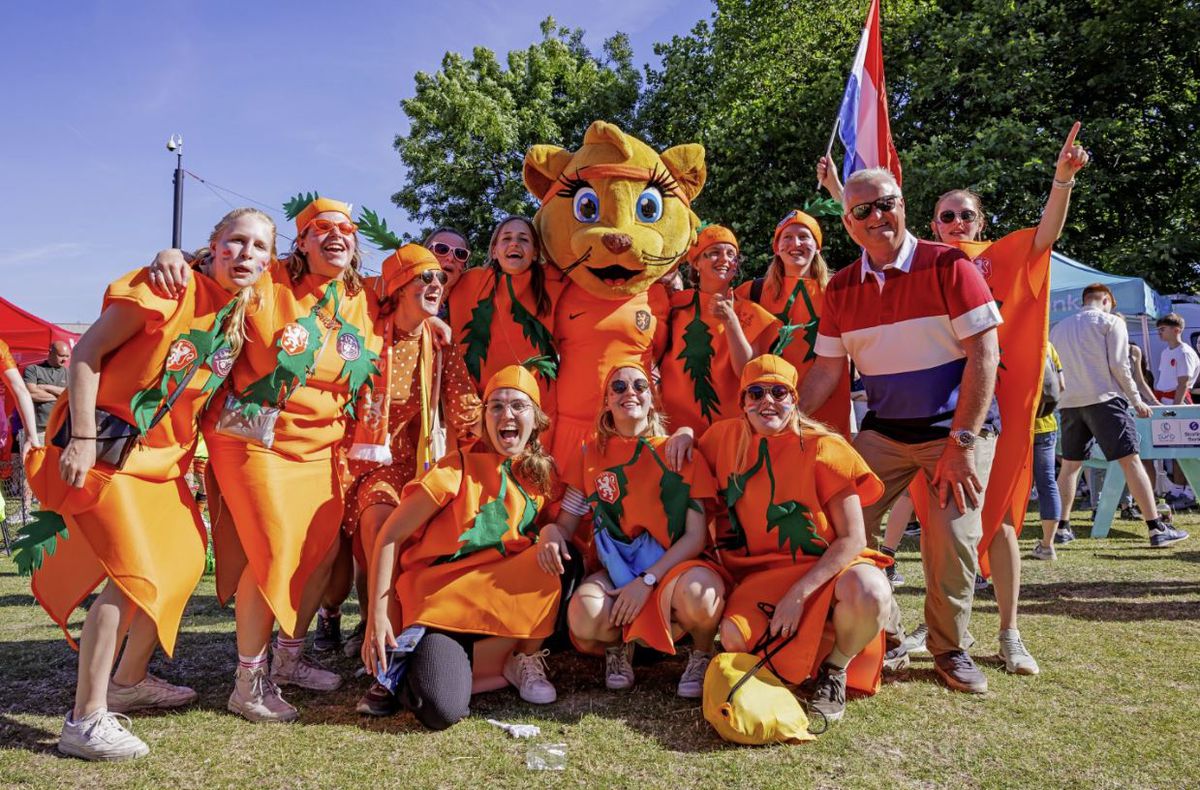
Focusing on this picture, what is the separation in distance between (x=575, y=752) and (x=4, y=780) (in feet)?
5.80

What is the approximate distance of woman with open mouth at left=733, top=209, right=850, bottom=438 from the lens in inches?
155

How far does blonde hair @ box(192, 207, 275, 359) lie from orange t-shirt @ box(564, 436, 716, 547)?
146cm

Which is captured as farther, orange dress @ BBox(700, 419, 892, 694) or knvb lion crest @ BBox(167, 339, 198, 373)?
orange dress @ BBox(700, 419, 892, 694)

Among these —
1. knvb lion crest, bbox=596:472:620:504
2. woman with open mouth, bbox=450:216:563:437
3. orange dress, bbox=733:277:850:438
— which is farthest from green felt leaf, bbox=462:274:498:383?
orange dress, bbox=733:277:850:438

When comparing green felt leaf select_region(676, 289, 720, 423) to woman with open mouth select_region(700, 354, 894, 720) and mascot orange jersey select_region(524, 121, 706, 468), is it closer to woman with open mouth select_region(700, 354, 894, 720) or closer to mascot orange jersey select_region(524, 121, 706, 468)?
mascot orange jersey select_region(524, 121, 706, 468)

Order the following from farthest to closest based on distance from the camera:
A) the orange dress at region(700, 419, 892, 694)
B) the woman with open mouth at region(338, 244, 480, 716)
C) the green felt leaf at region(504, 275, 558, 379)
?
the green felt leaf at region(504, 275, 558, 379)
the woman with open mouth at region(338, 244, 480, 716)
the orange dress at region(700, 419, 892, 694)

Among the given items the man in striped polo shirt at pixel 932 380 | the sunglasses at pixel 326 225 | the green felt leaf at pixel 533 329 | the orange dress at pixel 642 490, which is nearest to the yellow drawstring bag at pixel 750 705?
the orange dress at pixel 642 490

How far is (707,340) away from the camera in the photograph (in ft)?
13.2

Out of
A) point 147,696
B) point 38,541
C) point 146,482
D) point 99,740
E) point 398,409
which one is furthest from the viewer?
point 398,409

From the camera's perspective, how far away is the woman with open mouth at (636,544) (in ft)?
10.2

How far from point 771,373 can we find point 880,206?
2.79 feet

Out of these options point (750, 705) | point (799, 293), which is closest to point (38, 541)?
point (750, 705)

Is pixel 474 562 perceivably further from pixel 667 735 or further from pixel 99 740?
pixel 99 740

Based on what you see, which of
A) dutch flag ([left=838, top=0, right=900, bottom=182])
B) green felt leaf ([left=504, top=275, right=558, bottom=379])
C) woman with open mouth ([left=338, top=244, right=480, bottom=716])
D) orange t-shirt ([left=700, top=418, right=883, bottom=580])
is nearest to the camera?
orange t-shirt ([left=700, top=418, right=883, bottom=580])
